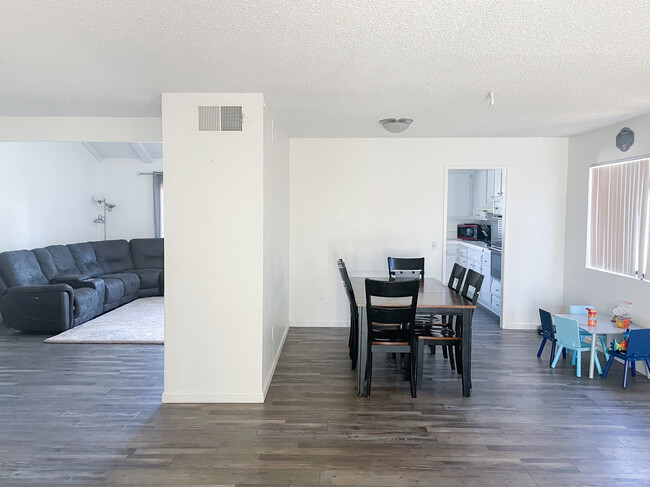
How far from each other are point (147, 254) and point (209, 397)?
5091mm

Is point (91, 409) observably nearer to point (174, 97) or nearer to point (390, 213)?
point (174, 97)

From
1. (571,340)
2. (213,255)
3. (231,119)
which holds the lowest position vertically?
(571,340)

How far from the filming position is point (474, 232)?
7289 mm

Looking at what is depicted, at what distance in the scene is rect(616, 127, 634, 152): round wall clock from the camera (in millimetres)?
4203

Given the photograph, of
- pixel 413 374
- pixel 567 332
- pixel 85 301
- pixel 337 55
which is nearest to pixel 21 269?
pixel 85 301

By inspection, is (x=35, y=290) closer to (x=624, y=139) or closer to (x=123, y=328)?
(x=123, y=328)

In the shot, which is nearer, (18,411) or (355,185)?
(18,411)

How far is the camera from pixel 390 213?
556cm

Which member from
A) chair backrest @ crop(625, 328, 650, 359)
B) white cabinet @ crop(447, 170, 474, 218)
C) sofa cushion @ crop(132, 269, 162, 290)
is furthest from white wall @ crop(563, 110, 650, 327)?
sofa cushion @ crop(132, 269, 162, 290)

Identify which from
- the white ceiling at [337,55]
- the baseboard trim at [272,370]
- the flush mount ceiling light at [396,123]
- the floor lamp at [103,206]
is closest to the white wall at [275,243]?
the baseboard trim at [272,370]

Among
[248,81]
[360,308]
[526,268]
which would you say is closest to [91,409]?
[360,308]

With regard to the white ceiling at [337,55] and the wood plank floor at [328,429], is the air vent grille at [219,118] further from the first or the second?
the wood plank floor at [328,429]

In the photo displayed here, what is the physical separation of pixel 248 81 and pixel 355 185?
2.71 meters

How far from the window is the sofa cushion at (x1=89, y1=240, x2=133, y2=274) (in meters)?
6.86
